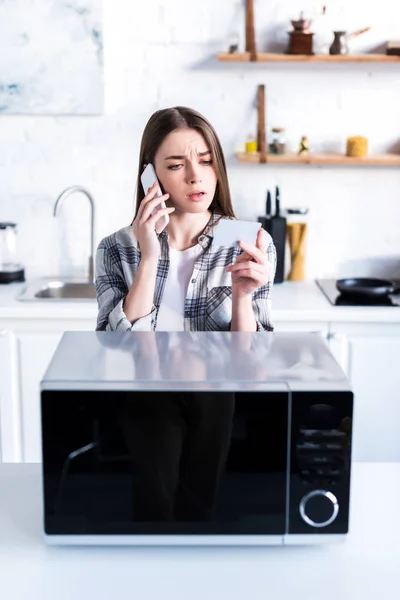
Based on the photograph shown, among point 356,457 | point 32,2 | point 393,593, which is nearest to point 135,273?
point 393,593

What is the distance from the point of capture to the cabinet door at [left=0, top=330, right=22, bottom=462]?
2.77m

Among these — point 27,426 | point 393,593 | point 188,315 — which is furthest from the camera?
point 27,426

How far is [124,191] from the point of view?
10.4ft

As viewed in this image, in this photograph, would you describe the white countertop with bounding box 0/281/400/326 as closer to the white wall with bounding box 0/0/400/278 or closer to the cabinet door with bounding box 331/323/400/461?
the cabinet door with bounding box 331/323/400/461

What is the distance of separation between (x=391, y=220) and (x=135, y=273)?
1.65 metres

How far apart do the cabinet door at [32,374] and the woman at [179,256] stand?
959 mm

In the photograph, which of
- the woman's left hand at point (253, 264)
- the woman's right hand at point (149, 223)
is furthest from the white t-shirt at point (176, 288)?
the woman's left hand at point (253, 264)

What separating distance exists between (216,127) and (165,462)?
2204mm

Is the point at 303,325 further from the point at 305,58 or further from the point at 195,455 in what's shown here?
the point at 195,455

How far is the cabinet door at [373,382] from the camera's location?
275cm

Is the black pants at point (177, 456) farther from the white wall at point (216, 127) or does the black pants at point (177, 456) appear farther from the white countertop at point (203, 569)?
the white wall at point (216, 127)

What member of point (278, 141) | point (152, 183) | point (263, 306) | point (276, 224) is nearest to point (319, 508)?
point (263, 306)

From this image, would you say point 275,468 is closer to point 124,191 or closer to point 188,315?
point 188,315

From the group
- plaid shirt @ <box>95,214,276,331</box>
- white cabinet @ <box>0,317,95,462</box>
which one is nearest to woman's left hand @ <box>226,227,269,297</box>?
plaid shirt @ <box>95,214,276,331</box>
